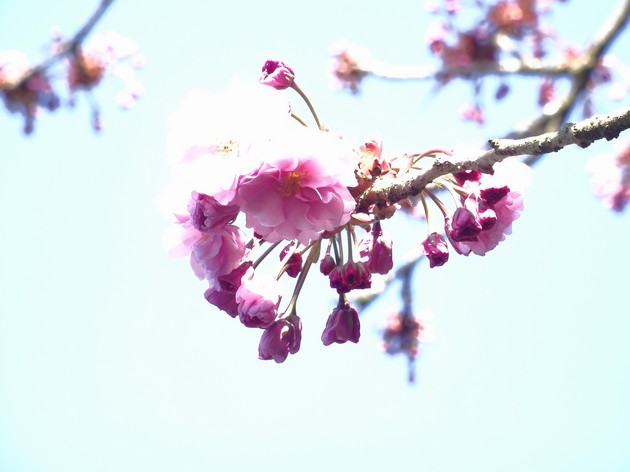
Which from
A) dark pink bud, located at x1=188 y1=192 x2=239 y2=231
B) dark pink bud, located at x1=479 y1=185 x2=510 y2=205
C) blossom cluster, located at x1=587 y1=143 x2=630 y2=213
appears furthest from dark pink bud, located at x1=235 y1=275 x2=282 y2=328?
blossom cluster, located at x1=587 y1=143 x2=630 y2=213

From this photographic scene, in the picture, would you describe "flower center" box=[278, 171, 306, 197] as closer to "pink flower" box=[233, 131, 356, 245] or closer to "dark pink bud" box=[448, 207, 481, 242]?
"pink flower" box=[233, 131, 356, 245]

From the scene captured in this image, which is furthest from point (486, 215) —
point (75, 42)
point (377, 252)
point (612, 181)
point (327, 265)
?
point (612, 181)

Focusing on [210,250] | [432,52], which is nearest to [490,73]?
[432,52]

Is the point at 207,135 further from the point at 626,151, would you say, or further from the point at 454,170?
the point at 626,151

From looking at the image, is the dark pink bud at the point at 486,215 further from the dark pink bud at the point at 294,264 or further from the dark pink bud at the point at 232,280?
the dark pink bud at the point at 232,280

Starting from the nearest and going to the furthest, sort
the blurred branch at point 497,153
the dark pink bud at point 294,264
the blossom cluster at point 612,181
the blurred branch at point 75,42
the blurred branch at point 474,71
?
the blurred branch at point 497,153 < the dark pink bud at point 294,264 < the blurred branch at point 75,42 < the blurred branch at point 474,71 < the blossom cluster at point 612,181

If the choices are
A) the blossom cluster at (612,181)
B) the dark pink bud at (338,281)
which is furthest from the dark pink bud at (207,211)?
the blossom cluster at (612,181)
